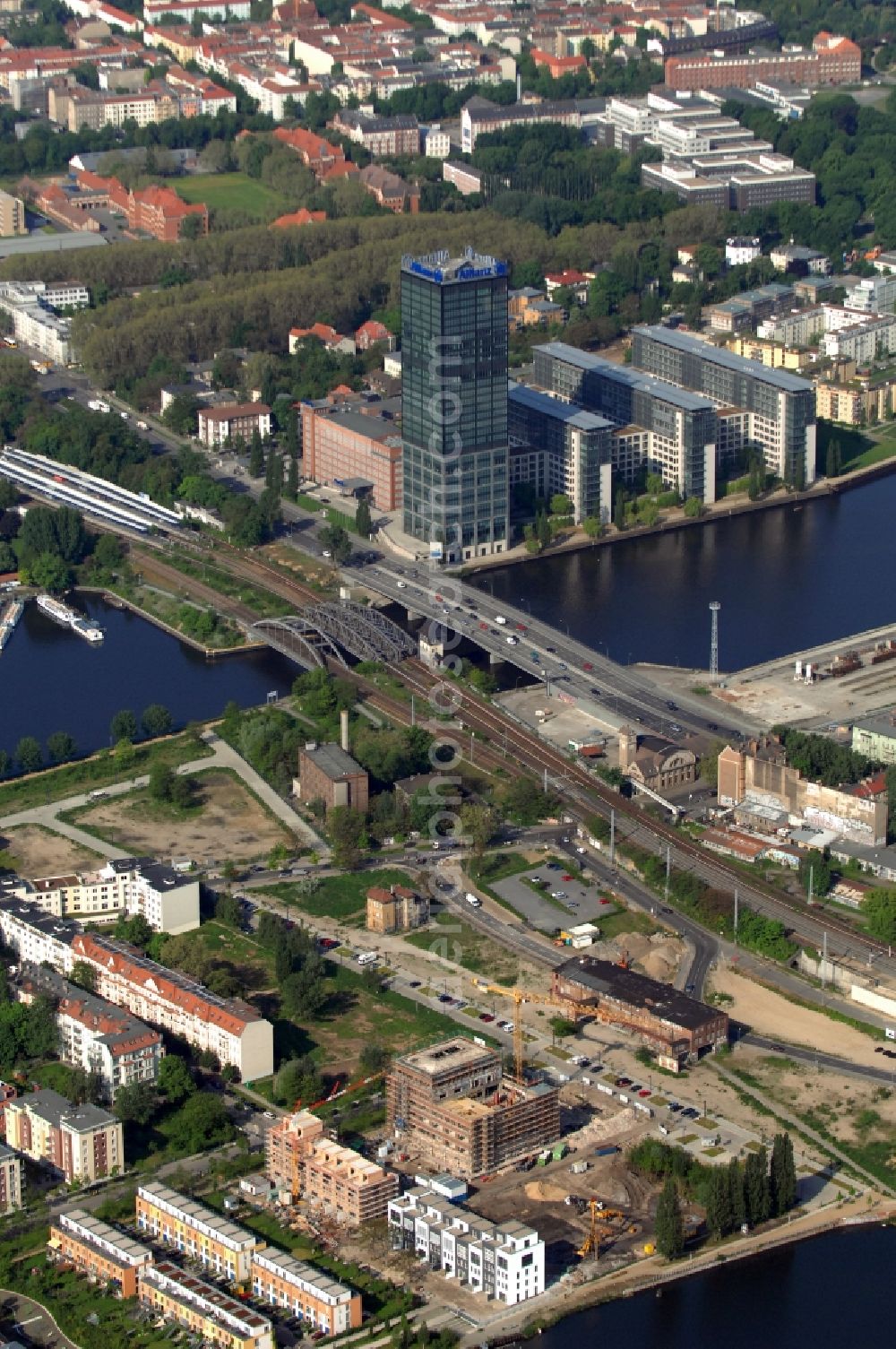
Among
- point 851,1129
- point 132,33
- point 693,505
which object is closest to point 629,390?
point 693,505

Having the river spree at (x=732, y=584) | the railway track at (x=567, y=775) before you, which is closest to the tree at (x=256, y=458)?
the railway track at (x=567, y=775)

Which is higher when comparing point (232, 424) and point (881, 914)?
point (232, 424)

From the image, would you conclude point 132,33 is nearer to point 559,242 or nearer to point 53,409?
point 559,242

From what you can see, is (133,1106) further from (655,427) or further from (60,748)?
(655,427)

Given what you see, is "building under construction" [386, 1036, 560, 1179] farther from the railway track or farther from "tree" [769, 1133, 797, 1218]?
the railway track

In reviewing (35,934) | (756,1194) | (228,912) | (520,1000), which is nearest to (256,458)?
(228,912)
